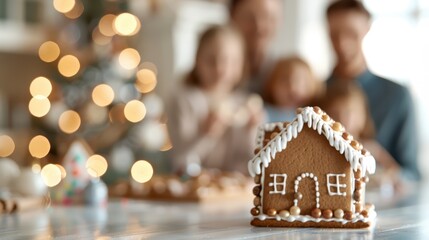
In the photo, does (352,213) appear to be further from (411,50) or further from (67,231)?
(411,50)

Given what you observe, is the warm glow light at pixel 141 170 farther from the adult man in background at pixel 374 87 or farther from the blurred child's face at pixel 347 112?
the blurred child's face at pixel 347 112

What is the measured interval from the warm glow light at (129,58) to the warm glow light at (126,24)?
0.34 ft

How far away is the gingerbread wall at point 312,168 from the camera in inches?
42.6

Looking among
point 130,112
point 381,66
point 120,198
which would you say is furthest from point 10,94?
point 120,198

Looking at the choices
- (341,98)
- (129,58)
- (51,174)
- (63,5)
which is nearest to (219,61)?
(341,98)

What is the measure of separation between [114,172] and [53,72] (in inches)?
37.9

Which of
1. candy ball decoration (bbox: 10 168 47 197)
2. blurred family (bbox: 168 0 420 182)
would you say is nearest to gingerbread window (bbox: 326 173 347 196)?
candy ball decoration (bbox: 10 168 47 197)

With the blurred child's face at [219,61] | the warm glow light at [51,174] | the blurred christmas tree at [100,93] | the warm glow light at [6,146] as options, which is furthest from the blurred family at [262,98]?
the warm glow light at [6,146]

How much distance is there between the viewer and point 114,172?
387cm

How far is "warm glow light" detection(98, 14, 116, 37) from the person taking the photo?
14.5ft

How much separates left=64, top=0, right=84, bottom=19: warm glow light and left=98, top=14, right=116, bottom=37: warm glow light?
163 mm

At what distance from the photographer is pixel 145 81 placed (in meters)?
4.32

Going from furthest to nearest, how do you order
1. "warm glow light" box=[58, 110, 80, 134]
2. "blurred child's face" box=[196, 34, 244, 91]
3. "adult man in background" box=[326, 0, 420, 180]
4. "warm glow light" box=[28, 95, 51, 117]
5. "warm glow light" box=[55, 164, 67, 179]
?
"warm glow light" box=[28, 95, 51, 117]
"warm glow light" box=[58, 110, 80, 134]
"adult man in background" box=[326, 0, 420, 180]
"blurred child's face" box=[196, 34, 244, 91]
"warm glow light" box=[55, 164, 67, 179]

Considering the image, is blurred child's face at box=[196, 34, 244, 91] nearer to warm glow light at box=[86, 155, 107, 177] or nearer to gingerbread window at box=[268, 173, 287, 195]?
gingerbread window at box=[268, 173, 287, 195]
